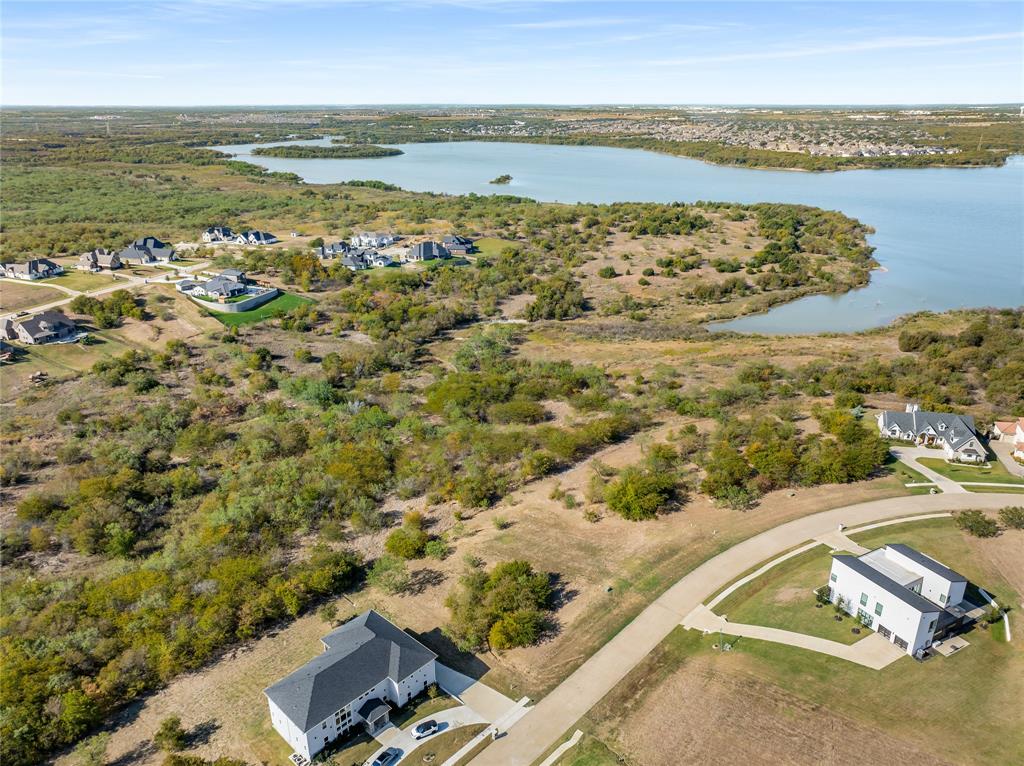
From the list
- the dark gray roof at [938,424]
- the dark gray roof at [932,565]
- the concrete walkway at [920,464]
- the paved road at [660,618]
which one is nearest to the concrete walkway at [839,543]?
the paved road at [660,618]

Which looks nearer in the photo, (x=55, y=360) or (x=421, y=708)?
(x=421, y=708)

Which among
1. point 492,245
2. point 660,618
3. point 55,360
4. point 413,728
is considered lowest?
point 413,728

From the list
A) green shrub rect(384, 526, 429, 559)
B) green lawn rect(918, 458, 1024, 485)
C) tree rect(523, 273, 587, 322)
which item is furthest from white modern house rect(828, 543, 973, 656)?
tree rect(523, 273, 587, 322)

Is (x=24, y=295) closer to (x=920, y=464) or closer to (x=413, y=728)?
(x=413, y=728)

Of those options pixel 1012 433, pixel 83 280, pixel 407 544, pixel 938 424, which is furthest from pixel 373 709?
pixel 83 280

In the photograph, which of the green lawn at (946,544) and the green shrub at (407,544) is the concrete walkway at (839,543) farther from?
the green shrub at (407,544)
